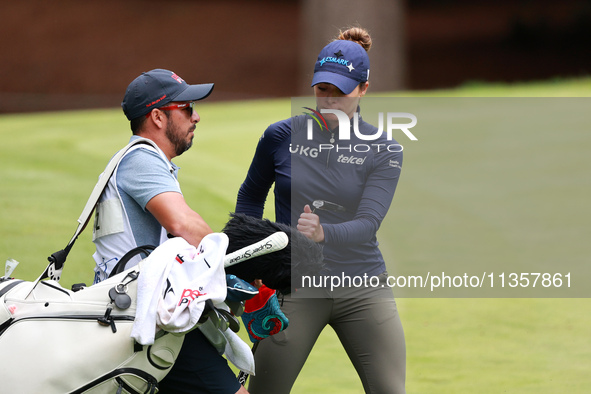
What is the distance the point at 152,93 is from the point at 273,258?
2.98ft

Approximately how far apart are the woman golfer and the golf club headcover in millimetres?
319

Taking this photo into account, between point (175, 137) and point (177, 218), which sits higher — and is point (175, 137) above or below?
above

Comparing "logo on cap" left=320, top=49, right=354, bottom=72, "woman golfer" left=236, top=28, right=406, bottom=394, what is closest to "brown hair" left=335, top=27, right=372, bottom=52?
"woman golfer" left=236, top=28, right=406, bottom=394

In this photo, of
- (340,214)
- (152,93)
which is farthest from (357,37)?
(152,93)

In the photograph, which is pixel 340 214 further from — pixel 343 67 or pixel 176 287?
pixel 176 287

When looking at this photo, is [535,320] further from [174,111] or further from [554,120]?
[554,120]

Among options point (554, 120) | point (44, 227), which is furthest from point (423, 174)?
point (554, 120)

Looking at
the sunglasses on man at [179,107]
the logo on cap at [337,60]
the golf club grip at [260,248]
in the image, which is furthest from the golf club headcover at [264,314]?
the logo on cap at [337,60]

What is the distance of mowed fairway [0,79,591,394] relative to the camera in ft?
21.0

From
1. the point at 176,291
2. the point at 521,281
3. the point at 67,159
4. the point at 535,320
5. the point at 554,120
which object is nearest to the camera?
the point at 176,291

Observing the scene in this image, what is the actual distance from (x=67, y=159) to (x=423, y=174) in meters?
5.17

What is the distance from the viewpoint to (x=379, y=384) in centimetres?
399

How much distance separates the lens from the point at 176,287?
3.08m

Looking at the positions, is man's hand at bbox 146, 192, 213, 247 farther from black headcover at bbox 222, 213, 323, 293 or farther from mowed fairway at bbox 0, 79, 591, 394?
mowed fairway at bbox 0, 79, 591, 394
